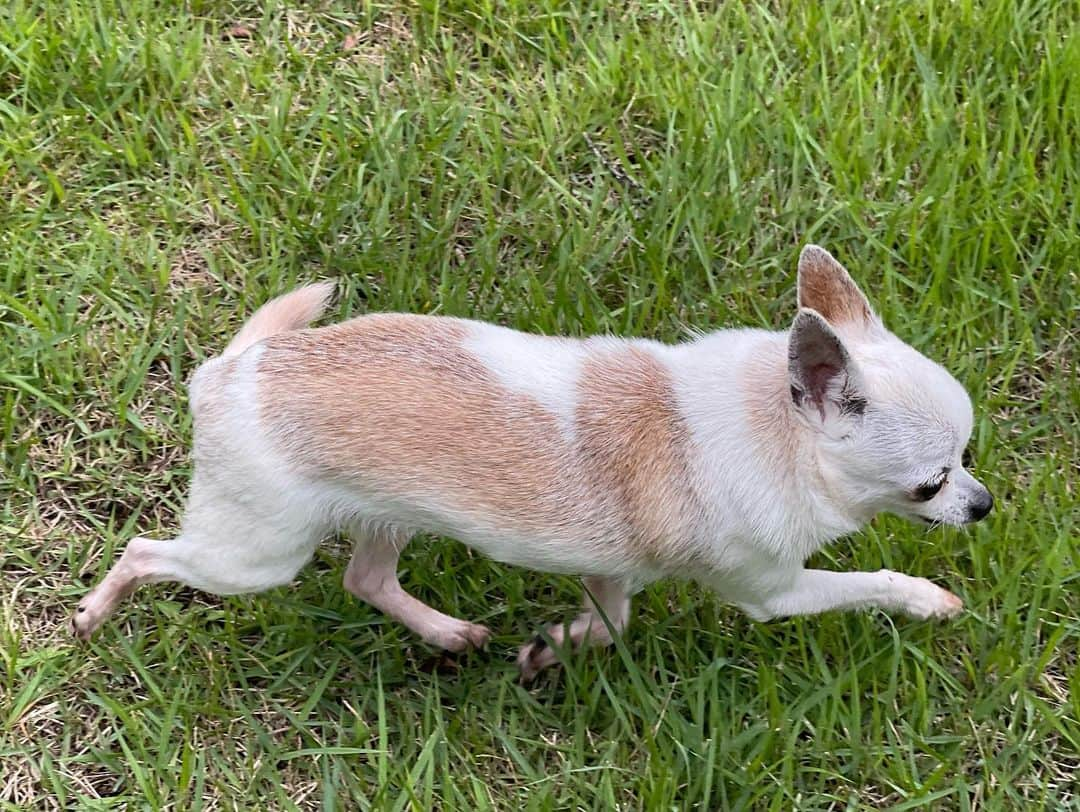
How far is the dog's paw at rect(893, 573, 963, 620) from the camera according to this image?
310 cm

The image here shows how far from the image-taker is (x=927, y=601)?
3.12 meters

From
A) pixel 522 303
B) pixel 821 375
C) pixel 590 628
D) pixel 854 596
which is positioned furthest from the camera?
pixel 522 303

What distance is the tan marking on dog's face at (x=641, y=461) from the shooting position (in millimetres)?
2760

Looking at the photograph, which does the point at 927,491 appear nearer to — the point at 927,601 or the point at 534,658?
the point at 927,601

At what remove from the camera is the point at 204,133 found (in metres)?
4.20

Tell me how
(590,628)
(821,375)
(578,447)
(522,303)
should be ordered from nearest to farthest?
(821,375), (578,447), (590,628), (522,303)

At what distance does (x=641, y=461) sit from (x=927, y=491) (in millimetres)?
656

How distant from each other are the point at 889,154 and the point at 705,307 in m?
0.86

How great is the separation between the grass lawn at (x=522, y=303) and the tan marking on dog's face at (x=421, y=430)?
2.39 ft

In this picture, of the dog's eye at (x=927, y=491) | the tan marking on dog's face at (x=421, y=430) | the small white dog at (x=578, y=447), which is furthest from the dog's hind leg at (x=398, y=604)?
the dog's eye at (x=927, y=491)

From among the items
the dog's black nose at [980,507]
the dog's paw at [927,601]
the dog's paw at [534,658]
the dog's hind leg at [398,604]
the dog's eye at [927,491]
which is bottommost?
the dog's paw at [534,658]

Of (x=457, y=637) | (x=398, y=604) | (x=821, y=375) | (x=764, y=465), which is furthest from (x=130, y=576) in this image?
(x=821, y=375)

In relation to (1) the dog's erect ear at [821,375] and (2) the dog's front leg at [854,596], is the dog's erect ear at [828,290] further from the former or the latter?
(2) the dog's front leg at [854,596]

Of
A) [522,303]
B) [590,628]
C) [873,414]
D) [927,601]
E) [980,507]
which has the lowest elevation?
[590,628]
